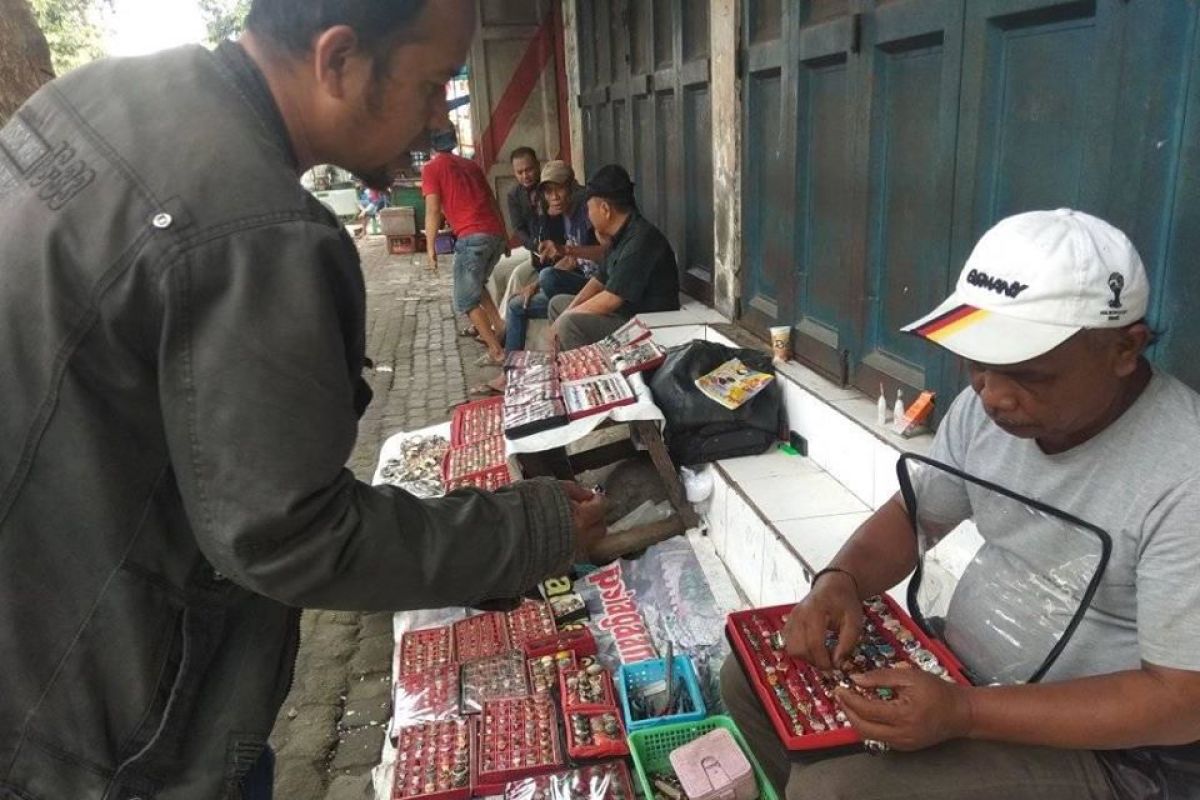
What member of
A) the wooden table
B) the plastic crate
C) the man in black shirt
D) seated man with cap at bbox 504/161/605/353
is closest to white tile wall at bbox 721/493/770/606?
the wooden table

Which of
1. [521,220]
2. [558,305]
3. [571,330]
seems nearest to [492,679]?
[571,330]

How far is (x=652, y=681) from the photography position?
7.67ft

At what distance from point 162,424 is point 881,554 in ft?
4.47

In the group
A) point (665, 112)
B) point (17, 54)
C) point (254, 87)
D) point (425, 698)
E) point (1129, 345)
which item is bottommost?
point (425, 698)

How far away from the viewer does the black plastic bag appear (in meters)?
3.35

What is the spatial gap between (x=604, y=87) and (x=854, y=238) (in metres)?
4.69

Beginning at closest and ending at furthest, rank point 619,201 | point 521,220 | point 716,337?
point 716,337 → point 619,201 → point 521,220

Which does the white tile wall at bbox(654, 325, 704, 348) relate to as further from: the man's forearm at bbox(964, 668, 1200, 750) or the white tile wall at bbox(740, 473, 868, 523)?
the man's forearm at bbox(964, 668, 1200, 750)

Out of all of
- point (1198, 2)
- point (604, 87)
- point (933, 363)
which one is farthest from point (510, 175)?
point (1198, 2)

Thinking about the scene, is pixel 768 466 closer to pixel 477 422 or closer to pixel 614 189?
pixel 477 422

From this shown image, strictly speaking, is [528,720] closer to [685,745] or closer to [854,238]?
[685,745]

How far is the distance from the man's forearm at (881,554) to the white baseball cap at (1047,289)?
554 millimetres

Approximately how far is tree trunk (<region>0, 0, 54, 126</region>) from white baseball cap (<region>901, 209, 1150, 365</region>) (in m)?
3.36

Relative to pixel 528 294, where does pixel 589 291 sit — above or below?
above
